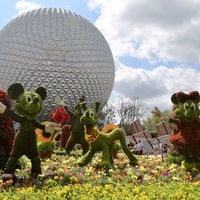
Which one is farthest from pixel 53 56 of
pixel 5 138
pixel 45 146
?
pixel 5 138

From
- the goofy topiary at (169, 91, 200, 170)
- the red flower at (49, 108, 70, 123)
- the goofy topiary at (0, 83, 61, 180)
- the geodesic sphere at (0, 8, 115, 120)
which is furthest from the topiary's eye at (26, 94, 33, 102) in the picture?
the geodesic sphere at (0, 8, 115, 120)

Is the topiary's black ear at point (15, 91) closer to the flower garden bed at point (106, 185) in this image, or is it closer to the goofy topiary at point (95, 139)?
the flower garden bed at point (106, 185)

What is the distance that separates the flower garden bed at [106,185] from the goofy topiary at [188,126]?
41 cm

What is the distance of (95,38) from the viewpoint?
2734 centimetres

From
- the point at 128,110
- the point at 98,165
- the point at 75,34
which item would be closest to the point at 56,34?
the point at 75,34

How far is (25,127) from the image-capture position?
8016mm

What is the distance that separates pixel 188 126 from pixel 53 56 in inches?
659

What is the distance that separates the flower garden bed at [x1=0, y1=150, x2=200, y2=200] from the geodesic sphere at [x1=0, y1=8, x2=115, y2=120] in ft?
48.6

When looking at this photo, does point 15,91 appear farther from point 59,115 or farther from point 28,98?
point 59,115

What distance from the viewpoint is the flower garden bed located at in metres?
5.90

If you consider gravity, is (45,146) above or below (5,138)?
below

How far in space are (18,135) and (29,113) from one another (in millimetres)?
513

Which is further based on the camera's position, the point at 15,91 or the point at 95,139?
the point at 95,139

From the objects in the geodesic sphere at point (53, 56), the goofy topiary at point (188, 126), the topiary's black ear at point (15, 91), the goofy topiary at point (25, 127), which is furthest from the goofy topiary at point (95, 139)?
the geodesic sphere at point (53, 56)
